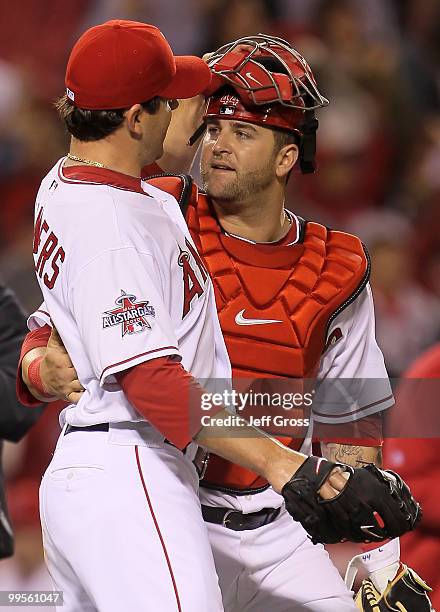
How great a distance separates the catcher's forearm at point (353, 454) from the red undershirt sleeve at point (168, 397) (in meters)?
0.80

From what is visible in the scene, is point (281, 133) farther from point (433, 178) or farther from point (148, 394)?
point (433, 178)

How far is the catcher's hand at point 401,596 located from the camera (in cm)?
254

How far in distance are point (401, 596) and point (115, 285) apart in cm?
109

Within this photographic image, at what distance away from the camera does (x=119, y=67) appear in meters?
2.10

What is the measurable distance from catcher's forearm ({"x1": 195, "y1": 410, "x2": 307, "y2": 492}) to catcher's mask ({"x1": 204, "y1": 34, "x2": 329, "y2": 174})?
0.92m

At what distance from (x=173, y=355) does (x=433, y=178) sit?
13.8 feet

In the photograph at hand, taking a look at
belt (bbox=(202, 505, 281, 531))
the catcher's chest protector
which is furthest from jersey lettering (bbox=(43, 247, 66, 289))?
belt (bbox=(202, 505, 281, 531))

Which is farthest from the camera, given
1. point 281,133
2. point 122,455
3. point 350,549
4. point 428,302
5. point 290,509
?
point 428,302

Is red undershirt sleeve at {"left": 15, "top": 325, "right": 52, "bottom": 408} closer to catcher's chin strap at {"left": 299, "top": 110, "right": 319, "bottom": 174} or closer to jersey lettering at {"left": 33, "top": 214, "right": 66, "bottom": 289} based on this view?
jersey lettering at {"left": 33, "top": 214, "right": 66, "bottom": 289}

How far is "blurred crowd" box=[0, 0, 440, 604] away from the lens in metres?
5.62

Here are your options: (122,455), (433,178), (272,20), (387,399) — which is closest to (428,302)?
(433,178)

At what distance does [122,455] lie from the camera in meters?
2.07

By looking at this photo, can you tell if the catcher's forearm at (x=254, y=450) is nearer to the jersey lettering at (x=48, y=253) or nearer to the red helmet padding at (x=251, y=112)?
the jersey lettering at (x=48, y=253)

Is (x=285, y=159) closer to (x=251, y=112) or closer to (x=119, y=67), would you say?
(x=251, y=112)
